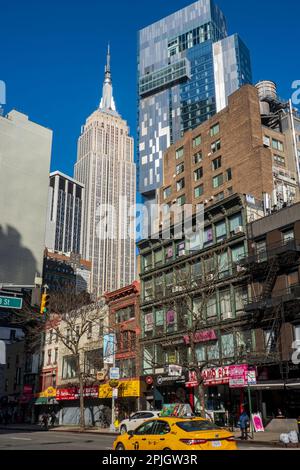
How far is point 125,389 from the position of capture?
156 ft

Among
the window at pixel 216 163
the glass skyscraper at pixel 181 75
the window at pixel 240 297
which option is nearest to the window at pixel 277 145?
the window at pixel 216 163

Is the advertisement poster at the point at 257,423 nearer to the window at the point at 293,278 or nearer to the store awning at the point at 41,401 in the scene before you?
the window at the point at 293,278

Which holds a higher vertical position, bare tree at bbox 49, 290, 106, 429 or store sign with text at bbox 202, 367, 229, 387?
bare tree at bbox 49, 290, 106, 429

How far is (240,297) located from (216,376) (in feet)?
21.3

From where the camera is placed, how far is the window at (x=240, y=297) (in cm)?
3931

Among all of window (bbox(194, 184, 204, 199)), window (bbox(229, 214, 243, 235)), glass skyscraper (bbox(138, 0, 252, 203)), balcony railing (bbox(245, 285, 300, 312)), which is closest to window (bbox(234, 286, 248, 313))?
balcony railing (bbox(245, 285, 300, 312))

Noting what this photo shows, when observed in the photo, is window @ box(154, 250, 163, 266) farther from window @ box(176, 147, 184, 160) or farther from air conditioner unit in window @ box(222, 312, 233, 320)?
window @ box(176, 147, 184, 160)

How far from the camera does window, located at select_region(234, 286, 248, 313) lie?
3931 centimetres

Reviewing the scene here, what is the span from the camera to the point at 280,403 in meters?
34.7

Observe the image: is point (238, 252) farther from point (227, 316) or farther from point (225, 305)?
point (227, 316)

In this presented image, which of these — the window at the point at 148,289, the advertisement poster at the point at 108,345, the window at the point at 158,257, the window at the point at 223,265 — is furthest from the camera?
the window at the point at 158,257

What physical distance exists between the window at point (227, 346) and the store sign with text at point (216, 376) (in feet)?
4.39

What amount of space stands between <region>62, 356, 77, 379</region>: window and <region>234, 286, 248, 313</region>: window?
2328 cm

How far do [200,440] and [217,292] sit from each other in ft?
93.1
